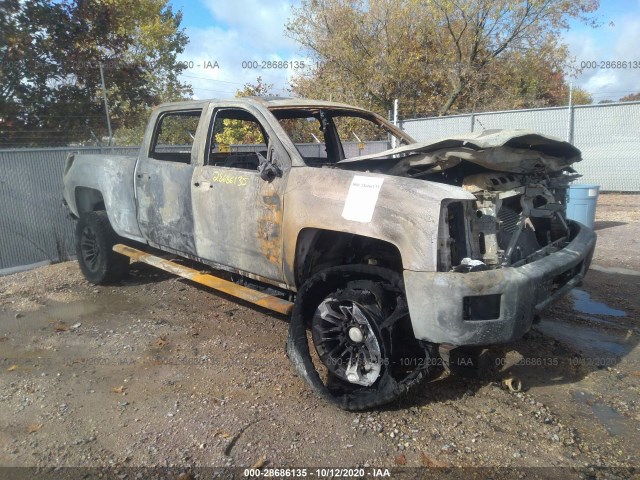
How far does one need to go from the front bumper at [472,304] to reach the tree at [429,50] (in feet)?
52.7

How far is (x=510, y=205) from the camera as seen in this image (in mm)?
3639

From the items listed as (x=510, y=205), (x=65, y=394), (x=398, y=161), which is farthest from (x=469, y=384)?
(x=65, y=394)

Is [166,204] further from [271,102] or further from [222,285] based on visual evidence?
[271,102]

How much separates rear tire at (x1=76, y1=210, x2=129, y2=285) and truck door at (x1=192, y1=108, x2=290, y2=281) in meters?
1.93

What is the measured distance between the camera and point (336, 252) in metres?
Result: 3.62

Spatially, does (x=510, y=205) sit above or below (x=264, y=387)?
above

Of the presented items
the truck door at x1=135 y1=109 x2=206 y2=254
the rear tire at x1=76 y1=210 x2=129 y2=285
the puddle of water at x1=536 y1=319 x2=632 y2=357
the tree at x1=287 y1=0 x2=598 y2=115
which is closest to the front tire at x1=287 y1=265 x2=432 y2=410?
the truck door at x1=135 y1=109 x2=206 y2=254

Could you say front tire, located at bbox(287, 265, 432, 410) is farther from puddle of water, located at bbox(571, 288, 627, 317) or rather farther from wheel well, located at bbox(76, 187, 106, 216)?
wheel well, located at bbox(76, 187, 106, 216)

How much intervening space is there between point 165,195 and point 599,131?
10.8 metres

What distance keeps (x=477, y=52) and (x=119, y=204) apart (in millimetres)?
17316

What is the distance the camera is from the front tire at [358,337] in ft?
9.93

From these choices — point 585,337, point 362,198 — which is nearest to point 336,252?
point 362,198

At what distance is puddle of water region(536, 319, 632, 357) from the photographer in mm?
4012

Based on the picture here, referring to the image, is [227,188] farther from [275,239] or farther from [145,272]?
[145,272]
